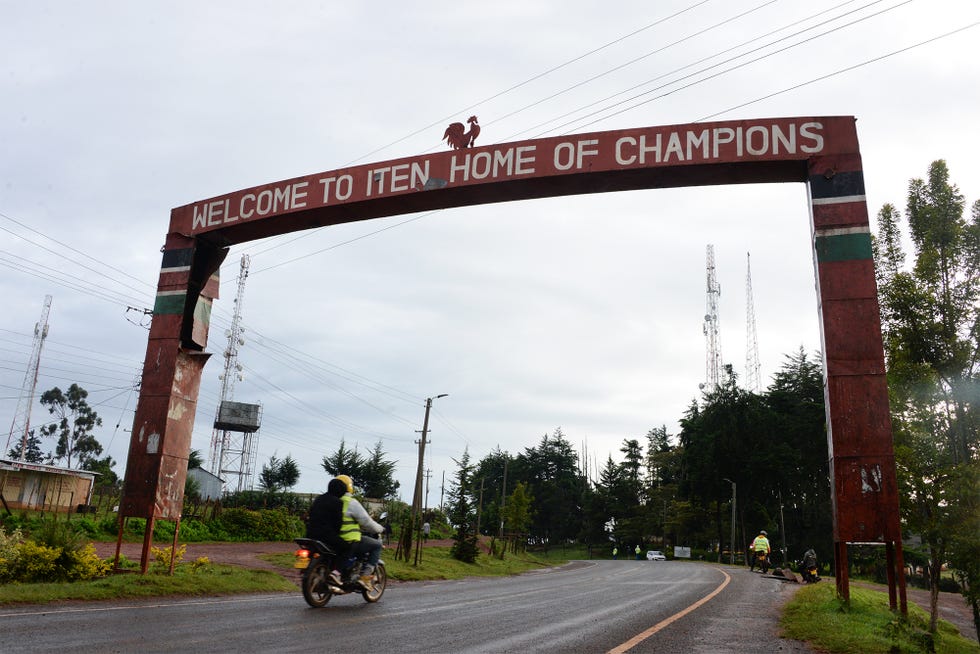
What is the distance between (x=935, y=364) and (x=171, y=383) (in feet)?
53.1

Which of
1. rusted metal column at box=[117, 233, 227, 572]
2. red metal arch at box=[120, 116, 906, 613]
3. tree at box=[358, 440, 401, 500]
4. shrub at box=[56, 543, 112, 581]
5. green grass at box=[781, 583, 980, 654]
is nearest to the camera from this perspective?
green grass at box=[781, 583, 980, 654]

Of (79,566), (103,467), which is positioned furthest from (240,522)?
(103,467)

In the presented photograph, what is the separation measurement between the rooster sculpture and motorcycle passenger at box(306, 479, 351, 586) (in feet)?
22.3

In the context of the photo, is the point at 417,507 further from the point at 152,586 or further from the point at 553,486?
the point at 553,486

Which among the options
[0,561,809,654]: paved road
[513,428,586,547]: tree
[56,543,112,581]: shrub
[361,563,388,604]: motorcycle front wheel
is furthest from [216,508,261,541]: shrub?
[513,428,586,547]: tree

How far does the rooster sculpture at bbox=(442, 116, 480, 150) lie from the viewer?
1352 cm

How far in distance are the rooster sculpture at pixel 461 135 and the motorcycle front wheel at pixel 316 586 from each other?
784 centimetres

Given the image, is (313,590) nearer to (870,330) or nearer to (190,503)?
(870,330)

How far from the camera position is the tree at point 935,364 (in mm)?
12328

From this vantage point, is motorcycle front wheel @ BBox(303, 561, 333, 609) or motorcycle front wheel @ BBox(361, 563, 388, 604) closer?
motorcycle front wheel @ BBox(303, 561, 333, 609)

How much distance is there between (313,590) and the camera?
9578 millimetres

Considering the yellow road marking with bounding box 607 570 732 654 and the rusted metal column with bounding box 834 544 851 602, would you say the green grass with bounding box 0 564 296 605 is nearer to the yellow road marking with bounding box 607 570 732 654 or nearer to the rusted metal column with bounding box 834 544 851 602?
the yellow road marking with bounding box 607 570 732 654

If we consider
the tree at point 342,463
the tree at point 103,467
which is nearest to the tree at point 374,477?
the tree at point 342,463

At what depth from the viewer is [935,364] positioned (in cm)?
1593
